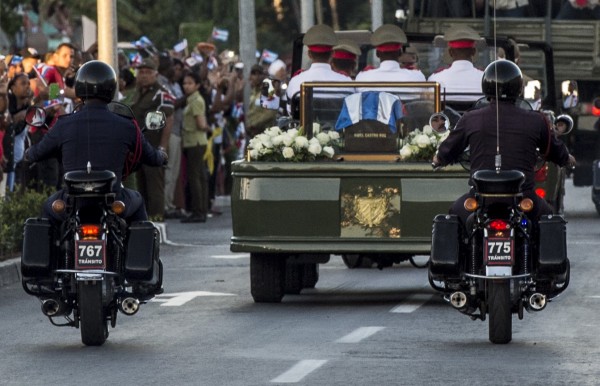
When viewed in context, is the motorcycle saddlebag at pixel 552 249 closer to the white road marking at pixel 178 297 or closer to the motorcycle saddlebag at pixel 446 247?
the motorcycle saddlebag at pixel 446 247

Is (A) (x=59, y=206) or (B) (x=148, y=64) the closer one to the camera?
(A) (x=59, y=206)

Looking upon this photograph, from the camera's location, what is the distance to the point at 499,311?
12.1 meters

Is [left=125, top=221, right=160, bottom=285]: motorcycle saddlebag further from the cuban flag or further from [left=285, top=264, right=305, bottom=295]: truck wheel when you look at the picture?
the cuban flag

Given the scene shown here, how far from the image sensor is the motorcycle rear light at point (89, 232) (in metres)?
12.0

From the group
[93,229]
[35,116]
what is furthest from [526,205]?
[35,116]

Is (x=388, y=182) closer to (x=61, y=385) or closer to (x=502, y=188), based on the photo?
(x=502, y=188)

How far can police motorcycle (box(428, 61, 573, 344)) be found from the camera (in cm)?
1202

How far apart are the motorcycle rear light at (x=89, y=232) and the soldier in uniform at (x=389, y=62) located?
5.14 meters

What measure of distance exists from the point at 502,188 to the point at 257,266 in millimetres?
3578

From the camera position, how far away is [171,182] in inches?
1026

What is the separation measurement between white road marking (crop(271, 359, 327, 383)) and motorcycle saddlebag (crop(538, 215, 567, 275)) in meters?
1.52

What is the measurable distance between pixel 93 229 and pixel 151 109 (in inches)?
454

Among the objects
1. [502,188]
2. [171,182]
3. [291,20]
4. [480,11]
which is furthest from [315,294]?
[291,20]

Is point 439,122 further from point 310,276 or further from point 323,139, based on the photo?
point 310,276
